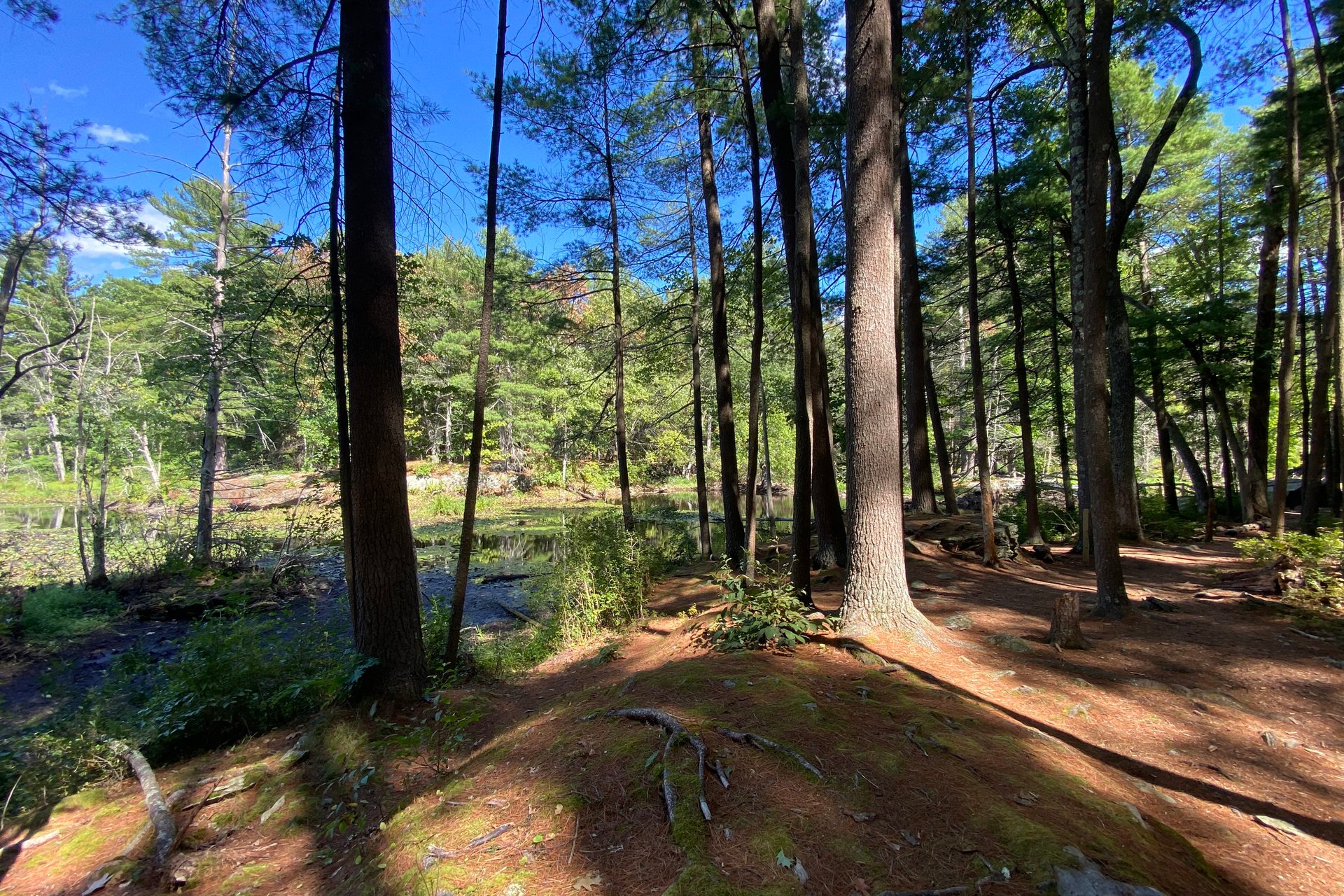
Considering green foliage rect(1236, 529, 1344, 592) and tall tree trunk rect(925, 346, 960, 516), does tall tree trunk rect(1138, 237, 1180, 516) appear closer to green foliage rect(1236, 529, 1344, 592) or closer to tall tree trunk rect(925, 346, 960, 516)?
tall tree trunk rect(925, 346, 960, 516)

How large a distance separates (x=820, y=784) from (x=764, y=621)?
2.37 m

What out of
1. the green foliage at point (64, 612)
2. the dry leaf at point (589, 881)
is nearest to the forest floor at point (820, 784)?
the dry leaf at point (589, 881)

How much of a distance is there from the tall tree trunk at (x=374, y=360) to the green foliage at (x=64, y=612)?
7.96 meters

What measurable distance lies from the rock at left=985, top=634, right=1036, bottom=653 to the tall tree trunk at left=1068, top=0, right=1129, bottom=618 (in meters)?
1.37

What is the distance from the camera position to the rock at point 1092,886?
1.95m

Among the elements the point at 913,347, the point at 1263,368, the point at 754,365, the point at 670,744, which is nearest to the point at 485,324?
the point at 754,365

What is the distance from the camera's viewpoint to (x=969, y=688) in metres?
4.18

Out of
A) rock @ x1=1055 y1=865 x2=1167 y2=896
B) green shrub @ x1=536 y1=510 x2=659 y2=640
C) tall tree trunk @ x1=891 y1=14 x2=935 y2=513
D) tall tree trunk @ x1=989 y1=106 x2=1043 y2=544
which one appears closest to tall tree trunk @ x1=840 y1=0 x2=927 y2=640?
rock @ x1=1055 y1=865 x2=1167 y2=896

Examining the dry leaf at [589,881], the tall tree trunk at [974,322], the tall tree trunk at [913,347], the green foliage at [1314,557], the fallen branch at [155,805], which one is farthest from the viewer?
the tall tree trunk at [913,347]

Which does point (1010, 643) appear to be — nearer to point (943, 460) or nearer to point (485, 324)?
point (485, 324)

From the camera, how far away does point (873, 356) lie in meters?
5.09

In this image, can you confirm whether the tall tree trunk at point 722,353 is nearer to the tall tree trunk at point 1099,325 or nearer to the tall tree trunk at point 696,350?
the tall tree trunk at point 696,350

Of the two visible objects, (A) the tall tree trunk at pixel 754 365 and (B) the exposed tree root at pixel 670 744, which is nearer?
(B) the exposed tree root at pixel 670 744

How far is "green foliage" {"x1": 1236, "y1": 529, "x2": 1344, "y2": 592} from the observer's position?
19.4 ft
